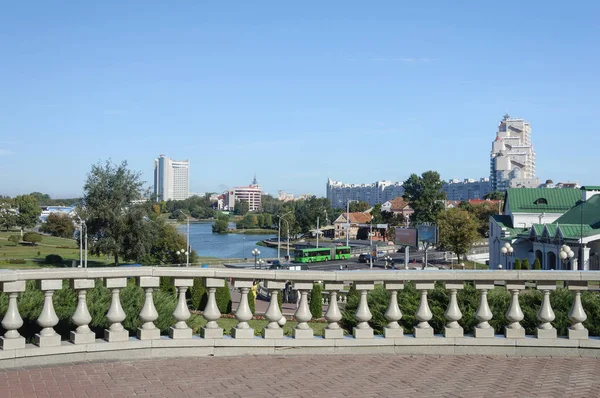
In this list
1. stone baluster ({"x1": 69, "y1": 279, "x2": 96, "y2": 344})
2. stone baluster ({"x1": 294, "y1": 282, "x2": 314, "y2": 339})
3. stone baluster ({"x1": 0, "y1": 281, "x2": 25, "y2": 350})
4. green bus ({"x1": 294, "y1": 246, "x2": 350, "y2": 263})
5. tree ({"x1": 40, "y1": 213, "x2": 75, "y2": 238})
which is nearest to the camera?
stone baluster ({"x1": 0, "y1": 281, "x2": 25, "y2": 350})

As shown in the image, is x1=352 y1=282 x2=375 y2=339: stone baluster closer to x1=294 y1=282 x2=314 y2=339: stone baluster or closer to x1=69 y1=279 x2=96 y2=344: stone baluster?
x1=294 y1=282 x2=314 y2=339: stone baluster

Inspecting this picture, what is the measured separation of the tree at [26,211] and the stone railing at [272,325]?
380 ft

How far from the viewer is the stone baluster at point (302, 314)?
7156mm

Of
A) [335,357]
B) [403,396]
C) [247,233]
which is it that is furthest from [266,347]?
[247,233]

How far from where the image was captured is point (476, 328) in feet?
24.9

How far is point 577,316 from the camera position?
24.8ft

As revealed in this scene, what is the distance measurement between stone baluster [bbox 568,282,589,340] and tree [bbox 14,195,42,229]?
386ft

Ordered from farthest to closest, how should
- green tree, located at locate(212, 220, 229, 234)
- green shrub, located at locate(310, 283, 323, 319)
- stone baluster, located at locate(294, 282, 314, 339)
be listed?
1. green tree, located at locate(212, 220, 229, 234)
2. green shrub, located at locate(310, 283, 323, 319)
3. stone baluster, located at locate(294, 282, 314, 339)

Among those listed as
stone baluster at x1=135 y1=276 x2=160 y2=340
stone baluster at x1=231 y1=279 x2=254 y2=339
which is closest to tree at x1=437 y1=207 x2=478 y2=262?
stone baluster at x1=231 y1=279 x2=254 y2=339

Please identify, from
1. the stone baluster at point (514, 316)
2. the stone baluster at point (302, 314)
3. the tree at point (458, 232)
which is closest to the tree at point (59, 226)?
the tree at point (458, 232)

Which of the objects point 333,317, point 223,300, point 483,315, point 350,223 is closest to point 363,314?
point 333,317

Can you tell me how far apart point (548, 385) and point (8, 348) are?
18.2 ft

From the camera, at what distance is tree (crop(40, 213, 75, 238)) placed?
108688 millimetres

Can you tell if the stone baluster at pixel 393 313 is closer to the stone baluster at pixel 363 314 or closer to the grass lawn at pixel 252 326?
the stone baluster at pixel 363 314
